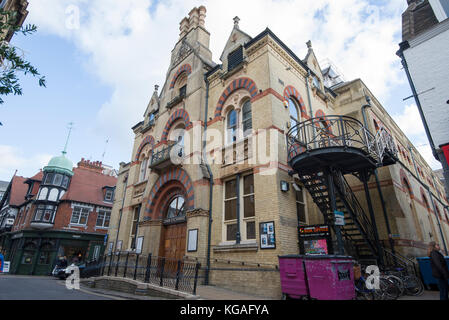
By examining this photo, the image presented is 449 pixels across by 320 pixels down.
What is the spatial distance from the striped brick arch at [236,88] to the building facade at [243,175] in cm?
6

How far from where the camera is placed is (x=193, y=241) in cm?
1148

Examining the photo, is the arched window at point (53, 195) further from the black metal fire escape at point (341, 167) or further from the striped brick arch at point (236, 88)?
the black metal fire escape at point (341, 167)

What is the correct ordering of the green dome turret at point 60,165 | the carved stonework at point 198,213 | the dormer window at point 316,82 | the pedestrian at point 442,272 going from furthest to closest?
the green dome turret at point 60,165, the dormer window at point 316,82, the carved stonework at point 198,213, the pedestrian at point 442,272

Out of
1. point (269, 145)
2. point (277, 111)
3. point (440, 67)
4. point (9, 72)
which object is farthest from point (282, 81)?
point (9, 72)

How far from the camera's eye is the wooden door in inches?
508

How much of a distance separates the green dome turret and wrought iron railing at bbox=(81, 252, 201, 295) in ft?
58.0

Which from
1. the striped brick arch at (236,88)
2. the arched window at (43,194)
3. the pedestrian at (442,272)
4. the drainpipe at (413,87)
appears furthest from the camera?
the arched window at (43,194)

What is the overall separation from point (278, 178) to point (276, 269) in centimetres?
326

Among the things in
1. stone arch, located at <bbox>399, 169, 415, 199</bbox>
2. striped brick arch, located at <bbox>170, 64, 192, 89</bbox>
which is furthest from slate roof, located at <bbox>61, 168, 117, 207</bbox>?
stone arch, located at <bbox>399, 169, 415, 199</bbox>

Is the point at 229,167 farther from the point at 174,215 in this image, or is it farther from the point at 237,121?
the point at 174,215

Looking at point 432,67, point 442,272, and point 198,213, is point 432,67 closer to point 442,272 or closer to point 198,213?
point 442,272

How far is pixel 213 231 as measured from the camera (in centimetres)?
1145

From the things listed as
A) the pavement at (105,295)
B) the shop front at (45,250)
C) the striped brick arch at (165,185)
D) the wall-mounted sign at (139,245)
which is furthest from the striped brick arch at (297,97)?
the shop front at (45,250)

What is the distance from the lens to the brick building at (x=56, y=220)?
25.8 m
